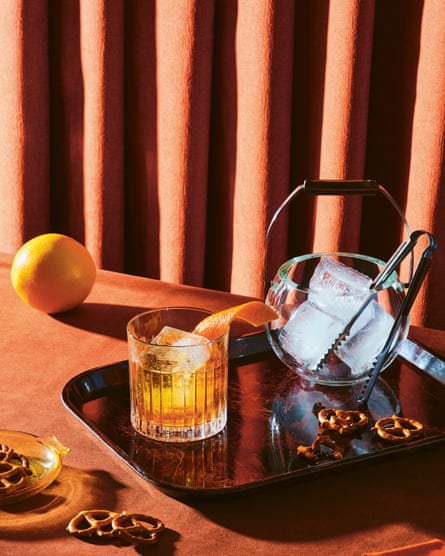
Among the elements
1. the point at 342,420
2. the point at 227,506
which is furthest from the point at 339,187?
the point at 227,506

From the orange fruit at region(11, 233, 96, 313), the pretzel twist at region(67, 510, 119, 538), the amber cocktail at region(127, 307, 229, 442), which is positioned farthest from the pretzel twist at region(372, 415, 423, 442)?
the orange fruit at region(11, 233, 96, 313)

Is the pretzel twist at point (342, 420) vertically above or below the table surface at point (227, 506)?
above

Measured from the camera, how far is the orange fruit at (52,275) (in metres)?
1.04

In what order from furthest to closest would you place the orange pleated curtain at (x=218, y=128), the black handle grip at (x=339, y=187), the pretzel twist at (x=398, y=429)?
1. the orange pleated curtain at (x=218, y=128)
2. the black handle grip at (x=339, y=187)
3. the pretzel twist at (x=398, y=429)

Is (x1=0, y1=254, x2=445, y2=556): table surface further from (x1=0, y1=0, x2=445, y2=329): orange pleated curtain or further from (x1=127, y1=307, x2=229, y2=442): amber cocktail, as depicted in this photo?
(x1=0, y1=0, x2=445, y2=329): orange pleated curtain

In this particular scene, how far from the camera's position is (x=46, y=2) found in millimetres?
1536

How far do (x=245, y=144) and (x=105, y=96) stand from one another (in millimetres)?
287

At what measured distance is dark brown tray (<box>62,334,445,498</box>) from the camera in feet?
2.29

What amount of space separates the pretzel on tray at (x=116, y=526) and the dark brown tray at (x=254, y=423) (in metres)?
0.04

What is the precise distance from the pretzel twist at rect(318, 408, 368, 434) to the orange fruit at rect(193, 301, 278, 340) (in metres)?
0.11

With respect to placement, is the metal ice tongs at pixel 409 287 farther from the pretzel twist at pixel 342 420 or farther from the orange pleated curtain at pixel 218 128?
the orange pleated curtain at pixel 218 128

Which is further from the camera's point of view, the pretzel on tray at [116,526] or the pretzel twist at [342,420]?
the pretzel twist at [342,420]

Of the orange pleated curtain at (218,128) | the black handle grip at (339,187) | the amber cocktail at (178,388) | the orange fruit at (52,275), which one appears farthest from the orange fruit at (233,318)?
the orange pleated curtain at (218,128)

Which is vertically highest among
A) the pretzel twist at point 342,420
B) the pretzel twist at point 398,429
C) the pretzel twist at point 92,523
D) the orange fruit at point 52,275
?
the orange fruit at point 52,275
